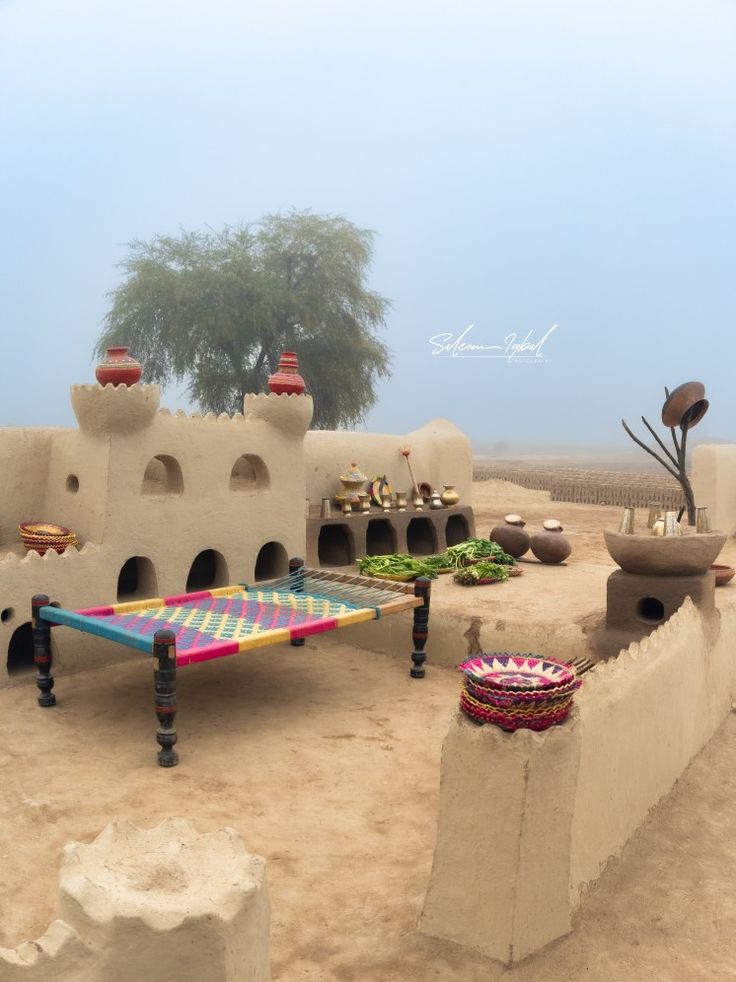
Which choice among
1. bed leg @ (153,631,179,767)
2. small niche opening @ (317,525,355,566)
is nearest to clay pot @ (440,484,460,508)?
small niche opening @ (317,525,355,566)

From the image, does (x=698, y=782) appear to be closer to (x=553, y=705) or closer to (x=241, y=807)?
(x=553, y=705)

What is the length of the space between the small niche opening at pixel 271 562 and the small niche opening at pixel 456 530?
4458mm

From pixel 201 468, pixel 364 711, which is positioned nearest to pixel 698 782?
pixel 364 711

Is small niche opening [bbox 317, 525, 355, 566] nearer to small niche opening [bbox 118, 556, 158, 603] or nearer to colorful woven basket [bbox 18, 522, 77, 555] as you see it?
small niche opening [bbox 118, 556, 158, 603]

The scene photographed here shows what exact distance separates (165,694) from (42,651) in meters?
1.76

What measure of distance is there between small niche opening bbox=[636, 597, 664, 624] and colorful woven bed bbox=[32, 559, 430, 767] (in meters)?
2.21

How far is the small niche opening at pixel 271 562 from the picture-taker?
37.1 ft

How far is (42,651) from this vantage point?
7969mm

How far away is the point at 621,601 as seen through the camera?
8.23m

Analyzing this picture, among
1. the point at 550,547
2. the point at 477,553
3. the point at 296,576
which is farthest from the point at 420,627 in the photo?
the point at 550,547

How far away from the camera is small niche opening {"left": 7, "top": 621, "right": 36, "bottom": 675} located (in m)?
8.97

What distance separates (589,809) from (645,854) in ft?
3.18

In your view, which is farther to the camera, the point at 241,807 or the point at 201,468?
the point at 201,468

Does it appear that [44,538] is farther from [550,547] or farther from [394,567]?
[550,547]
